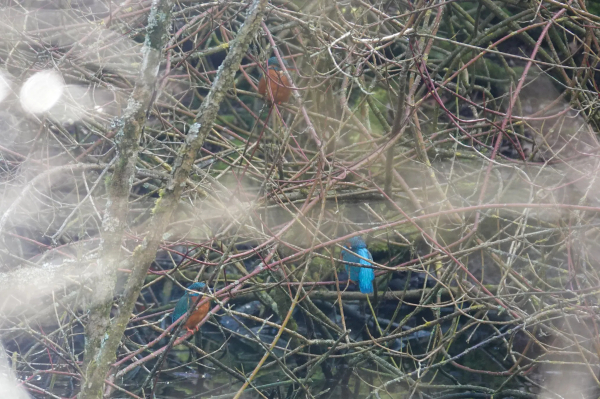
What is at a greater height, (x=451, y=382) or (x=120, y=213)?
(x=120, y=213)

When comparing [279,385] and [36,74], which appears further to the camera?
[279,385]

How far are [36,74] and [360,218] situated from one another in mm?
2649

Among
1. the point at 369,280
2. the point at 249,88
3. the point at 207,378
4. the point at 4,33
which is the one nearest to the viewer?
the point at 4,33

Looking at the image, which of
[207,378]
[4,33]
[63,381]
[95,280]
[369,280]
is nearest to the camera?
[95,280]

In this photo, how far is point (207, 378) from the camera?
496 cm

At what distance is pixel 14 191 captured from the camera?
4012mm

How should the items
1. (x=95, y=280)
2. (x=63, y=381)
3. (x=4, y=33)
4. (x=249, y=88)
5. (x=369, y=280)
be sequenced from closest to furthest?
(x=95, y=280) < (x=4, y=33) < (x=369, y=280) < (x=63, y=381) < (x=249, y=88)

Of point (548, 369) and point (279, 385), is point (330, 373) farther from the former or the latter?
point (548, 369)

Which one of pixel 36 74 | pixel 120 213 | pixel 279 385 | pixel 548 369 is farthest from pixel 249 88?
pixel 120 213

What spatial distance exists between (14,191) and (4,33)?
1.05m

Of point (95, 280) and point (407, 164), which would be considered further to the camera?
point (407, 164)

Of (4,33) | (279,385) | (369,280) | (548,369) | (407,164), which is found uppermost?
(4,33)

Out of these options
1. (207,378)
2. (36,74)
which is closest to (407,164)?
(207,378)

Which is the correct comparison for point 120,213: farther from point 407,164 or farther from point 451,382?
point 451,382
